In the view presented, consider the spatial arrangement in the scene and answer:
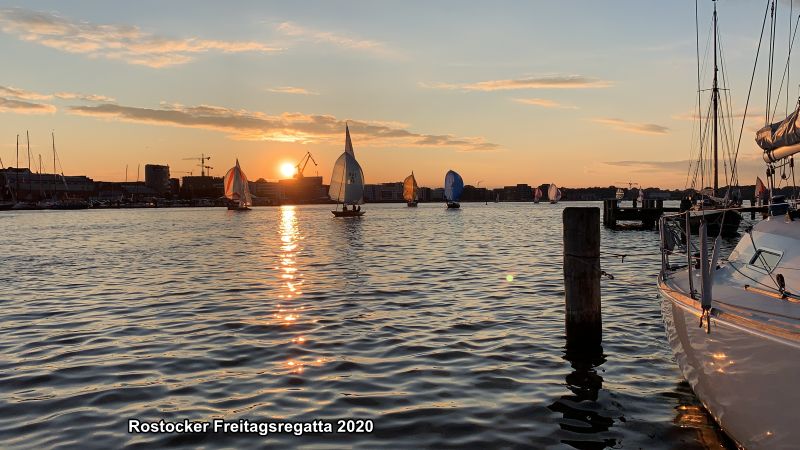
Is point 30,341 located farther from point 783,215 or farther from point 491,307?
point 783,215

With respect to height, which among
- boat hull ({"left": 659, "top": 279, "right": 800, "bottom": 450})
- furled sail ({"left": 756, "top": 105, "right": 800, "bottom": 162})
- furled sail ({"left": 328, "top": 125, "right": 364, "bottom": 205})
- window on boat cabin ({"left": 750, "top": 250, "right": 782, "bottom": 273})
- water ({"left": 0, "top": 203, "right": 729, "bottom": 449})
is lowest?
water ({"left": 0, "top": 203, "right": 729, "bottom": 449})

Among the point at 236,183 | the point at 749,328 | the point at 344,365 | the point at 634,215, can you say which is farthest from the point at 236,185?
the point at 749,328

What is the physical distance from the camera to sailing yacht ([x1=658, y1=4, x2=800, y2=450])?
16.7 feet

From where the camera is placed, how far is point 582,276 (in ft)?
35.2

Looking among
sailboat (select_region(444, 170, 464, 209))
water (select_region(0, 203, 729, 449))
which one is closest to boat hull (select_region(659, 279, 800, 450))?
water (select_region(0, 203, 729, 449))

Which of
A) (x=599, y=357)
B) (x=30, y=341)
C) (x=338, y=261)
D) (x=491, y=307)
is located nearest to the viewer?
(x=599, y=357)

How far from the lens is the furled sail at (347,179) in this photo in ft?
263

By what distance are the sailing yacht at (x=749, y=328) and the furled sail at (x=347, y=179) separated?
71527 millimetres

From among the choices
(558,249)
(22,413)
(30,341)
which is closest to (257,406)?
(22,413)

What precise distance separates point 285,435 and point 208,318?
8340 mm

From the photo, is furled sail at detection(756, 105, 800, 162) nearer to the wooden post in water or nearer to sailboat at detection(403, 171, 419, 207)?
the wooden post in water

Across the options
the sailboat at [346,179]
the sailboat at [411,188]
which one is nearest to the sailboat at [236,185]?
the sailboat at [411,188]

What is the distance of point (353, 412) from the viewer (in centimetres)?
853

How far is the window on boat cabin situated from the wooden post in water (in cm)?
243
